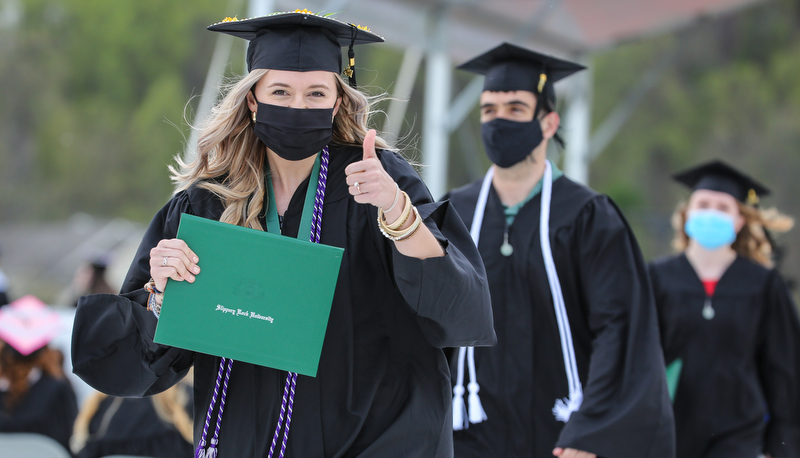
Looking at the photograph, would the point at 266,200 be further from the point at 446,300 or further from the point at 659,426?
the point at 659,426

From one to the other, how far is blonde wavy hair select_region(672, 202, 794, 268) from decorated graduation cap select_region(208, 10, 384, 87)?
3862 millimetres

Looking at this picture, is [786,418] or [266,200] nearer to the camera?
[266,200]

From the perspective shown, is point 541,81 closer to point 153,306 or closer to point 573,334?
point 573,334

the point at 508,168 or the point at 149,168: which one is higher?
the point at 508,168

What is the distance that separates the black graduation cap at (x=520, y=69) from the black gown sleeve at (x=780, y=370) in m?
2.03

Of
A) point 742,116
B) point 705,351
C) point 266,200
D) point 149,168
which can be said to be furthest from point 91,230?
point 266,200

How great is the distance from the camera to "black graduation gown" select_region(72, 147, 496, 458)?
7.49ft

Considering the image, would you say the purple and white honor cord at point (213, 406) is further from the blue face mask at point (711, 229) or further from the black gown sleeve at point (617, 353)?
the blue face mask at point (711, 229)

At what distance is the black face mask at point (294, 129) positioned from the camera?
2.32 metres

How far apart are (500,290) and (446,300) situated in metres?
1.74

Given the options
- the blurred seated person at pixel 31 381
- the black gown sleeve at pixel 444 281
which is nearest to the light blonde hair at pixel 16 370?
the blurred seated person at pixel 31 381

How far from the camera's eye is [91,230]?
22047 millimetres

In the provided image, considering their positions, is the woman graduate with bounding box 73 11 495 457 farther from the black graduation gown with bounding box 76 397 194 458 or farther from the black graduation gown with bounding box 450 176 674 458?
the black graduation gown with bounding box 76 397 194 458

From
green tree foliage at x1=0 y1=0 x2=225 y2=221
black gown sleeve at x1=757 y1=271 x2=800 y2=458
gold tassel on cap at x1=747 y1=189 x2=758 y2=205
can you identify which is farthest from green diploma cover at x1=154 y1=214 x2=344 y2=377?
green tree foliage at x1=0 y1=0 x2=225 y2=221
